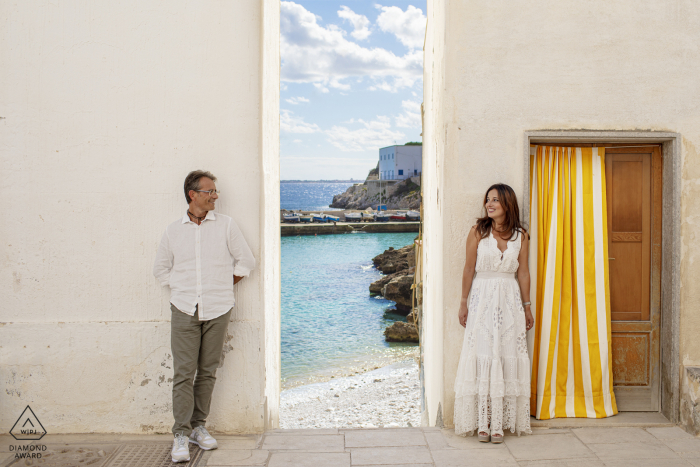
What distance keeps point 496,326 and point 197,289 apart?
83.4 inches

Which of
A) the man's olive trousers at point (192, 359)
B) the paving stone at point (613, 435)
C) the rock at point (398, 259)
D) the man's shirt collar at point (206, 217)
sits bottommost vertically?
the rock at point (398, 259)

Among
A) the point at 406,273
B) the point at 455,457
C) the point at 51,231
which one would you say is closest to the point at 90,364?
the point at 51,231

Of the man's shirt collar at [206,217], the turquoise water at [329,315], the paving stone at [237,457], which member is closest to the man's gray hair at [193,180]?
the man's shirt collar at [206,217]

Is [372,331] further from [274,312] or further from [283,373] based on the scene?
[274,312]

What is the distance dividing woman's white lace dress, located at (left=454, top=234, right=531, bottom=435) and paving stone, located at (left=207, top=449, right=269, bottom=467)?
149 cm

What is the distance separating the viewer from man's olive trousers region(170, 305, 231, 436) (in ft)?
11.4

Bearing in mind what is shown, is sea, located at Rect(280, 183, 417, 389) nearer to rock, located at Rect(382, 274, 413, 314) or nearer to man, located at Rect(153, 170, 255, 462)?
rock, located at Rect(382, 274, 413, 314)

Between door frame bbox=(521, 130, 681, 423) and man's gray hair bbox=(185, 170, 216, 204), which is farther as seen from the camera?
door frame bbox=(521, 130, 681, 423)

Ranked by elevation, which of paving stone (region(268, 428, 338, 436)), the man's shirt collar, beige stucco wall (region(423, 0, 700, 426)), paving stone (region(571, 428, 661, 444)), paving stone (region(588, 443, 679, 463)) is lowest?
paving stone (region(268, 428, 338, 436))

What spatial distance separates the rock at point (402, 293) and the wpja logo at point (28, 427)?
52.3 ft

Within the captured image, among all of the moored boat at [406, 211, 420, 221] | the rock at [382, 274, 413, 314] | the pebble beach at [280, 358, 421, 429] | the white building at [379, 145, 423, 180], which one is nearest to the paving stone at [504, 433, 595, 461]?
the pebble beach at [280, 358, 421, 429]

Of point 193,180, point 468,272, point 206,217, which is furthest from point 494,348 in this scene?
point 193,180

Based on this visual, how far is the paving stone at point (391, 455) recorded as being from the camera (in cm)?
347

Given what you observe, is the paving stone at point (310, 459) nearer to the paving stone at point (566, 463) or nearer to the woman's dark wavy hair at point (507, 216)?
the paving stone at point (566, 463)
